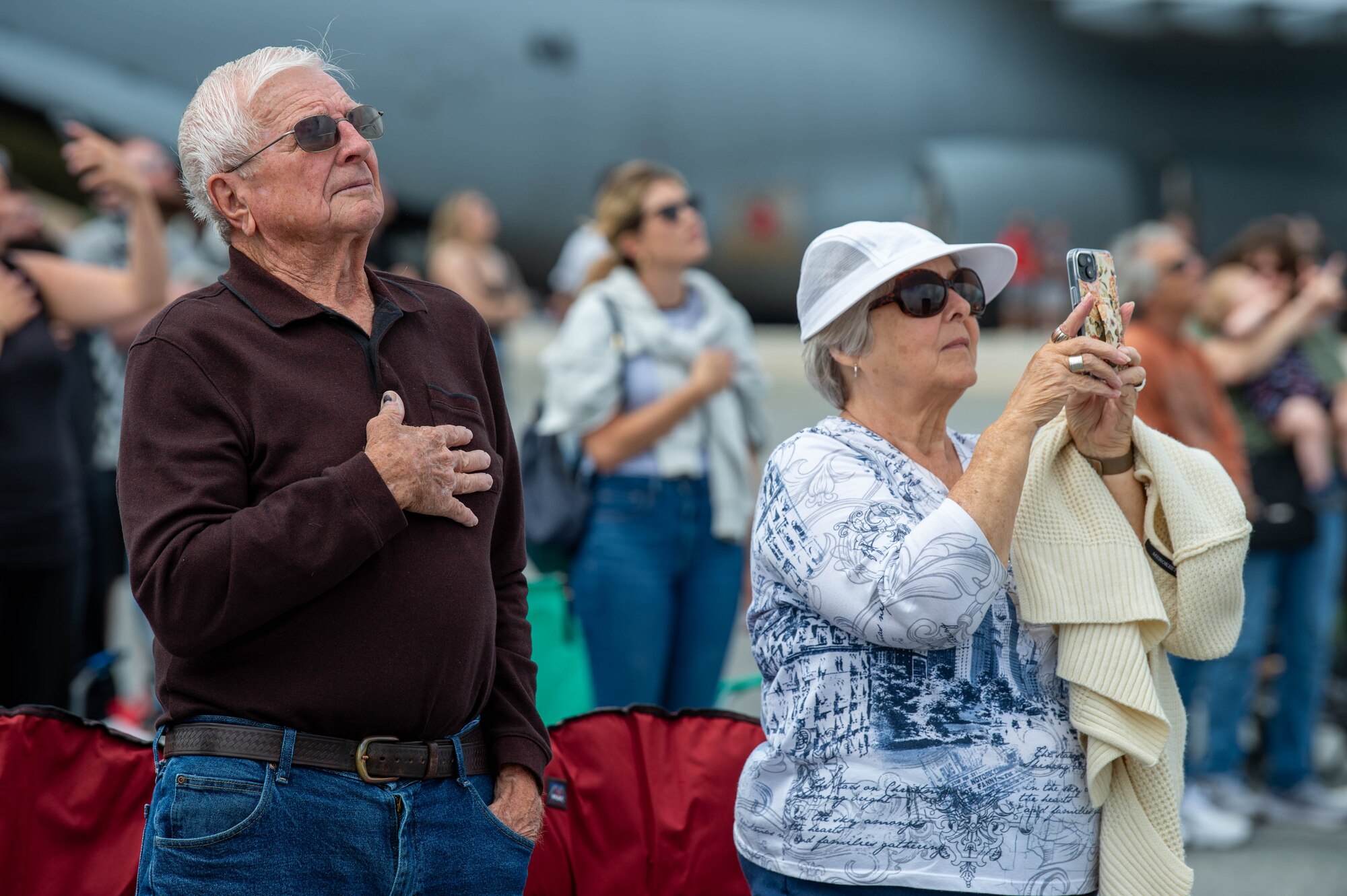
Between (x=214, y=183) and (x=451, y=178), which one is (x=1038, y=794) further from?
(x=451, y=178)

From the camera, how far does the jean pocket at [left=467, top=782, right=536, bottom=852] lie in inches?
69.3

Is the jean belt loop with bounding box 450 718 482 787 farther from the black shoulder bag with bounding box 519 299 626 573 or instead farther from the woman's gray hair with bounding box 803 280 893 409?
the black shoulder bag with bounding box 519 299 626 573

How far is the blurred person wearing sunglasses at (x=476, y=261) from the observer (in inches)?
277

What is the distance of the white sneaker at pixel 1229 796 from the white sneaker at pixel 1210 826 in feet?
0.20

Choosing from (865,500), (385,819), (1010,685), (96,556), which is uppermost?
(865,500)

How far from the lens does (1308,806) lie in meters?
4.48

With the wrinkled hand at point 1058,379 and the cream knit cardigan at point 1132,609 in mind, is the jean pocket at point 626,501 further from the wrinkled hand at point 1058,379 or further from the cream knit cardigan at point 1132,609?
the wrinkled hand at point 1058,379

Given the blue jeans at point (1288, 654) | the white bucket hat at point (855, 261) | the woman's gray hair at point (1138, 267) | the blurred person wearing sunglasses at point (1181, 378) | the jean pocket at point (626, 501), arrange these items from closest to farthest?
the white bucket hat at point (855, 261) → the jean pocket at point (626, 501) → the blurred person wearing sunglasses at point (1181, 378) → the woman's gray hair at point (1138, 267) → the blue jeans at point (1288, 654)

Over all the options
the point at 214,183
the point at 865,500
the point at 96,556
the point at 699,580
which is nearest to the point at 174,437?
the point at 214,183

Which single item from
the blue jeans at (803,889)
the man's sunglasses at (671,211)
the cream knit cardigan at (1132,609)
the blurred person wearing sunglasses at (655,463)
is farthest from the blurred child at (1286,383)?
the blue jeans at (803,889)

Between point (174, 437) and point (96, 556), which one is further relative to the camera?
point (96, 556)

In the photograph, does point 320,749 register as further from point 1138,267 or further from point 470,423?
point 1138,267

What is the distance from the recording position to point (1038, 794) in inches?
71.4

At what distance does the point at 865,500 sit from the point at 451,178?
808cm
